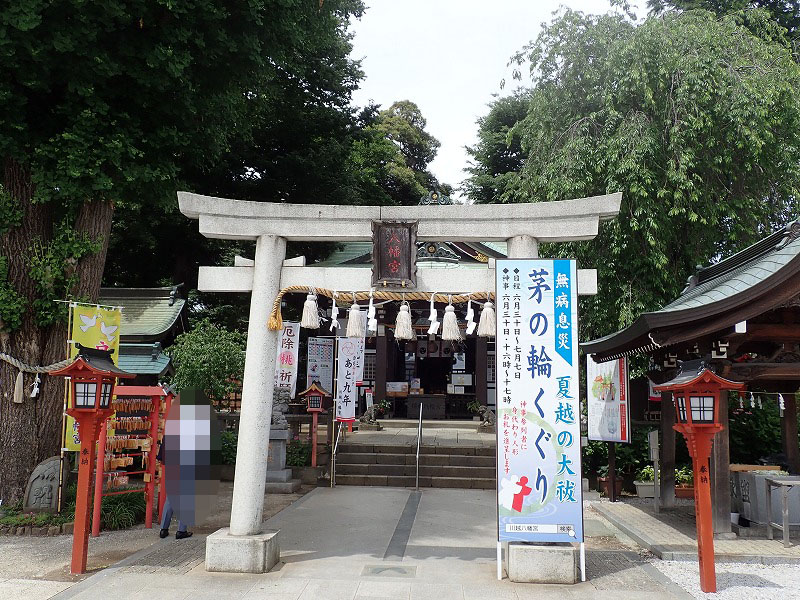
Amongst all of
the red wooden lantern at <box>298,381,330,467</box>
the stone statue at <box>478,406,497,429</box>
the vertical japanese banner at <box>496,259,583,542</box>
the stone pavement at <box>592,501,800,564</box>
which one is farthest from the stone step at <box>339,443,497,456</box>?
the vertical japanese banner at <box>496,259,583,542</box>

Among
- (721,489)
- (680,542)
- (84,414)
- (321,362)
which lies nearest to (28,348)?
(84,414)

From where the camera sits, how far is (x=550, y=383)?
714 centimetres

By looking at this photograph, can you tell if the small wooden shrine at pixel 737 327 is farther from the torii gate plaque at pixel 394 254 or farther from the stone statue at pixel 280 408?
the stone statue at pixel 280 408

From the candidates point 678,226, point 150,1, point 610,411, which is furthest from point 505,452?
point 678,226

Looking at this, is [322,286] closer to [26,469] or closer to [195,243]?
[26,469]

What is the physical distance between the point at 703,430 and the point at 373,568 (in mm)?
4291

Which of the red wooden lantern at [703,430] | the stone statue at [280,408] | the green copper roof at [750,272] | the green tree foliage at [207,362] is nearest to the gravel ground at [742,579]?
the red wooden lantern at [703,430]

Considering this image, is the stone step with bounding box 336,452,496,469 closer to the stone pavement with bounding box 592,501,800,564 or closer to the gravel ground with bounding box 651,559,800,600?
the stone pavement with bounding box 592,501,800,564

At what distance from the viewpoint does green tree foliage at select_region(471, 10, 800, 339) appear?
13.5 m

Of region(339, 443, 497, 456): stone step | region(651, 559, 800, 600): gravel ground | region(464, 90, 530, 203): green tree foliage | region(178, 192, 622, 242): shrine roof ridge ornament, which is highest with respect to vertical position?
region(464, 90, 530, 203): green tree foliage

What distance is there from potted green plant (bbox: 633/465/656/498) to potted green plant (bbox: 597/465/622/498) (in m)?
0.38

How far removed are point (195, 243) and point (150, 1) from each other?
1434 centimetres

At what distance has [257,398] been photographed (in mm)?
7582

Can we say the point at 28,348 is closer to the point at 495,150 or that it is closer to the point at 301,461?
the point at 301,461
